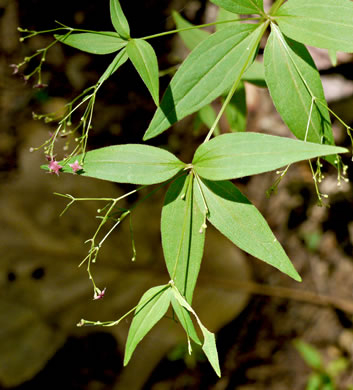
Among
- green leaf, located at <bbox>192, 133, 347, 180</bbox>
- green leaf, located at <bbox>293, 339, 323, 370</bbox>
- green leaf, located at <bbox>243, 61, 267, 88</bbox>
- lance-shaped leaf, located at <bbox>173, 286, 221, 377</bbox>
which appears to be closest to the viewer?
green leaf, located at <bbox>192, 133, 347, 180</bbox>

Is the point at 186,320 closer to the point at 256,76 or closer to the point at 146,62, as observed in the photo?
the point at 146,62

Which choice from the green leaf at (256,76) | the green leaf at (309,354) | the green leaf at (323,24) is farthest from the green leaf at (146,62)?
the green leaf at (309,354)

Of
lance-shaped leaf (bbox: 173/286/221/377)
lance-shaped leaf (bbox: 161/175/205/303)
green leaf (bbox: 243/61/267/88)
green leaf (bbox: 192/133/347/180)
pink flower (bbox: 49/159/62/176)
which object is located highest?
green leaf (bbox: 192/133/347/180)

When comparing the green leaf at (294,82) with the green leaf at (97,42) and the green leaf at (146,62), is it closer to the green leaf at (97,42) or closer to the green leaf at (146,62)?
the green leaf at (146,62)

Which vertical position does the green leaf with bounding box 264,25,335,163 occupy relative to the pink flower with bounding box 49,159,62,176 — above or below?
above

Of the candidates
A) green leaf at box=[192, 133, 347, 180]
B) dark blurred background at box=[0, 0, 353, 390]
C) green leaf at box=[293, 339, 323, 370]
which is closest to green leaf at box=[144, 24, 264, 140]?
green leaf at box=[192, 133, 347, 180]

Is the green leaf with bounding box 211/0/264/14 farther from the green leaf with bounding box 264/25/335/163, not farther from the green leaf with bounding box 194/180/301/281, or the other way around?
the green leaf with bounding box 194/180/301/281

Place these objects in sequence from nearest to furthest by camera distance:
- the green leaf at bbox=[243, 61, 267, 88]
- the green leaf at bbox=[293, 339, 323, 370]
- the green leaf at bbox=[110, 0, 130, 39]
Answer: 1. the green leaf at bbox=[110, 0, 130, 39]
2. the green leaf at bbox=[243, 61, 267, 88]
3. the green leaf at bbox=[293, 339, 323, 370]
